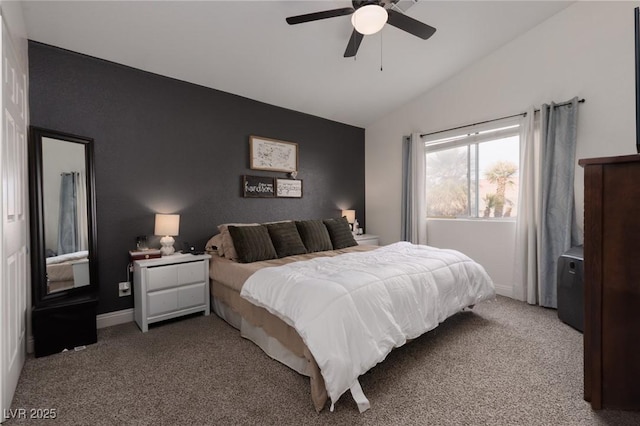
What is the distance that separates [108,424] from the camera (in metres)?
1.58

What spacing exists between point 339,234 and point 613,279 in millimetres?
2734

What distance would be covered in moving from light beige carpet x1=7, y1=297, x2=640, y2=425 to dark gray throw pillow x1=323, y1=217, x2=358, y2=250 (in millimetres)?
1607

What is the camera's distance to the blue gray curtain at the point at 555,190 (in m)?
3.19

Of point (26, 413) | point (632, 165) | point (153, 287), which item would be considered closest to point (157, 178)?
point (153, 287)

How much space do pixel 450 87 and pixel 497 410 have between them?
4.07 m

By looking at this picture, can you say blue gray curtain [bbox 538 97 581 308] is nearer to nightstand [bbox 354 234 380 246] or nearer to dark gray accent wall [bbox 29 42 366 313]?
nightstand [bbox 354 234 380 246]

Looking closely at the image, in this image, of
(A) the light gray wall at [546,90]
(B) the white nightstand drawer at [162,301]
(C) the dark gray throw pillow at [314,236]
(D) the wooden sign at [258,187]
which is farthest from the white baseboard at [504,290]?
(B) the white nightstand drawer at [162,301]

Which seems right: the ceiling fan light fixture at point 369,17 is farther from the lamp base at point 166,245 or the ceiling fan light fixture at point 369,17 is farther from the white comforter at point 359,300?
the lamp base at point 166,245

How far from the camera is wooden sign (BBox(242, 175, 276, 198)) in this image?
3.95m

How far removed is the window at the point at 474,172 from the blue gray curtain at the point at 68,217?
444 centimetres

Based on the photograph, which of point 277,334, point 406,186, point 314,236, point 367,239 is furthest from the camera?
point 367,239

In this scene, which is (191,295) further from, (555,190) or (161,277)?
(555,190)

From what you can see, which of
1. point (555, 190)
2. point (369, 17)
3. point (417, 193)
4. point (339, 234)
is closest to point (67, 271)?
point (339, 234)

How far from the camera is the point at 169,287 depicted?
2879mm
